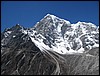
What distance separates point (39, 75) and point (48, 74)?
6359 mm

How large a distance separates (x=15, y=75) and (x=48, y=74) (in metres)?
21.7

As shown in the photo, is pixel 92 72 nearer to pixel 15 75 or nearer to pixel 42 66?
pixel 42 66

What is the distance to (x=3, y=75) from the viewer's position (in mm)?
187875

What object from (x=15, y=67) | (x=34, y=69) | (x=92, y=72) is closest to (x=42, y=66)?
(x=34, y=69)

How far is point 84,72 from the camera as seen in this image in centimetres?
19575

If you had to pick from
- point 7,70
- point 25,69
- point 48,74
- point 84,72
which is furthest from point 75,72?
point 7,70

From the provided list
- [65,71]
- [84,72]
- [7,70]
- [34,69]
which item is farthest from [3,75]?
[84,72]

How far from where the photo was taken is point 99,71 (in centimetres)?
18588

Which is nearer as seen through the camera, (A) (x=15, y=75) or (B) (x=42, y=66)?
(A) (x=15, y=75)

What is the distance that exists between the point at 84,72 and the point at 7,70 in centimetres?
5236

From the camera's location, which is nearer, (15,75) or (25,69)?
(15,75)

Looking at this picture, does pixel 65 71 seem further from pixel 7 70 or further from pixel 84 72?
pixel 7 70

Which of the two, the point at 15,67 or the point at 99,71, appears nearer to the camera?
the point at 99,71

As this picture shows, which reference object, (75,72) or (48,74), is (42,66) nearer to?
(48,74)
